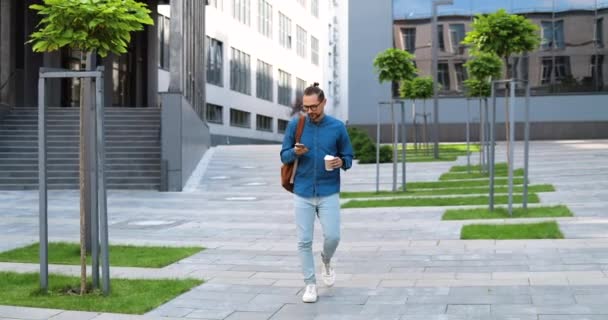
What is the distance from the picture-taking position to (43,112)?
293 inches

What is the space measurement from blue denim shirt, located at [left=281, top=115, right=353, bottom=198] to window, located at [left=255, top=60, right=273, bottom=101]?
50.1 m

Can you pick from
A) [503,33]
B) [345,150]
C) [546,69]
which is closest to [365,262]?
[345,150]

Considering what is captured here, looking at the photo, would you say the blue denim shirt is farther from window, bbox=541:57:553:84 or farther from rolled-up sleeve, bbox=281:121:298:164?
window, bbox=541:57:553:84

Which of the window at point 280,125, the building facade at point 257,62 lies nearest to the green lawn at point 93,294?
the building facade at point 257,62

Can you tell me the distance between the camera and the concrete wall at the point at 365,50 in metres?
41.9

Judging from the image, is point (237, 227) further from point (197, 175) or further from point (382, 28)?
point (382, 28)

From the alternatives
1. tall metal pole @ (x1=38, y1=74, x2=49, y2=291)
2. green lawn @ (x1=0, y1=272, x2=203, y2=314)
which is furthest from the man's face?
tall metal pole @ (x1=38, y1=74, x2=49, y2=291)

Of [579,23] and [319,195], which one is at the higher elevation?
[579,23]

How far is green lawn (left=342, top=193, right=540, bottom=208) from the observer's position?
49.1 feet

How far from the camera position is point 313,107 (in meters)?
6.79

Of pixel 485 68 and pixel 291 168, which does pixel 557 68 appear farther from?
pixel 291 168

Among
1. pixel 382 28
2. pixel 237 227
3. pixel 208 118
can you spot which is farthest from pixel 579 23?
pixel 237 227

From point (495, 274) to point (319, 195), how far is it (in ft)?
7.81

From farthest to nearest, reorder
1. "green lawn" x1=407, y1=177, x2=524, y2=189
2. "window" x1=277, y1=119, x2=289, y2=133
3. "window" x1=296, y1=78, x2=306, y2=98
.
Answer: "window" x1=296, y1=78, x2=306, y2=98 → "window" x1=277, y1=119, x2=289, y2=133 → "green lawn" x1=407, y1=177, x2=524, y2=189
